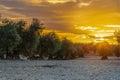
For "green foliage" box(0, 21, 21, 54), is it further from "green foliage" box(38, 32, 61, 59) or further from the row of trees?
"green foliage" box(38, 32, 61, 59)

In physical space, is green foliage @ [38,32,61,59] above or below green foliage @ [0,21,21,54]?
below

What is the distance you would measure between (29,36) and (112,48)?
69115 mm

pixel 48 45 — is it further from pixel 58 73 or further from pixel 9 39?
pixel 58 73

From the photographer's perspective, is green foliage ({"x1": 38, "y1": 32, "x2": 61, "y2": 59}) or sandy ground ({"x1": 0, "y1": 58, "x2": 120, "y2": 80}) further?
green foliage ({"x1": 38, "y1": 32, "x2": 61, "y2": 59})

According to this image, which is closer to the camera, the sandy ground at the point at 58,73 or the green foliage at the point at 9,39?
the sandy ground at the point at 58,73

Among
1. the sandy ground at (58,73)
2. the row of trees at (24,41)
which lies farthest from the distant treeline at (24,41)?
the sandy ground at (58,73)

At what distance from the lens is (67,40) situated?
166000 mm

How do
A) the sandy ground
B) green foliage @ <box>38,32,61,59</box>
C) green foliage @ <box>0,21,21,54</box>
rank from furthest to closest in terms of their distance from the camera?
1. green foliage @ <box>38,32,61,59</box>
2. green foliage @ <box>0,21,21,54</box>
3. the sandy ground

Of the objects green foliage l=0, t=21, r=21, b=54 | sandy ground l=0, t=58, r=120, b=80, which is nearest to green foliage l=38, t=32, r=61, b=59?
green foliage l=0, t=21, r=21, b=54

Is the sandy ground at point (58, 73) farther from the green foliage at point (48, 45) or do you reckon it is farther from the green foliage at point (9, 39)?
the green foliage at point (48, 45)

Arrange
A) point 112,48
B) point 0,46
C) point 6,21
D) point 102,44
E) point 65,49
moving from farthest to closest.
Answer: point 112,48
point 102,44
point 65,49
point 6,21
point 0,46

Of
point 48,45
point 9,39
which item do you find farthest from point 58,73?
point 48,45

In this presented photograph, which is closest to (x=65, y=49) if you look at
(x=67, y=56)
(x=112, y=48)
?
(x=67, y=56)

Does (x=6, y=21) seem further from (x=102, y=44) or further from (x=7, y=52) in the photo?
(x=102, y=44)
